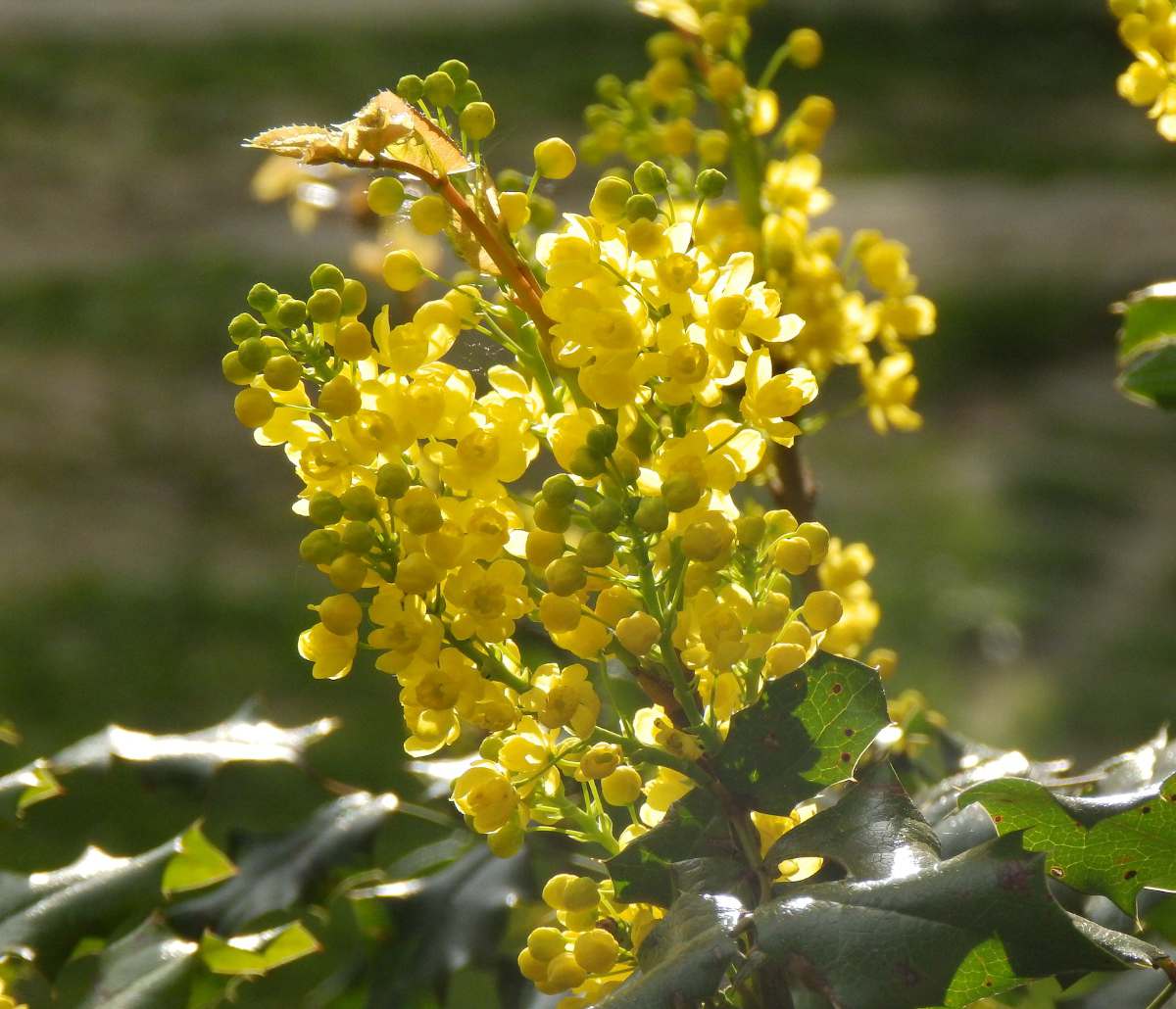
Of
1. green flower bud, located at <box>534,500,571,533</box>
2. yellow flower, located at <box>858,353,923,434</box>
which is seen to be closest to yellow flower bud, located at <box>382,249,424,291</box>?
green flower bud, located at <box>534,500,571,533</box>

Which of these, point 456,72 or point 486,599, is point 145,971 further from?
point 456,72

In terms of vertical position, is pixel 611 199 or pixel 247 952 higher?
pixel 611 199

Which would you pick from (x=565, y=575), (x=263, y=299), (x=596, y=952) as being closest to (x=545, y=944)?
(x=596, y=952)

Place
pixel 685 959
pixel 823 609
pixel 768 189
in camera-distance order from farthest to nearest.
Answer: pixel 768 189 → pixel 823 609 → pixel 685 959

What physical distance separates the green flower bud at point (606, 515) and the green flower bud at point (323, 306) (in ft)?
0.35

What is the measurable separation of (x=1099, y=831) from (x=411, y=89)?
339mm

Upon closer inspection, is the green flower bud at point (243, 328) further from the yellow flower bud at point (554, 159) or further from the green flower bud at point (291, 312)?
the yellow flower bud at point (554, 159)

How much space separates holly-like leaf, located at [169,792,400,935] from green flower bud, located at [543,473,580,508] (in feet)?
0.86

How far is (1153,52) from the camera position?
0.60m

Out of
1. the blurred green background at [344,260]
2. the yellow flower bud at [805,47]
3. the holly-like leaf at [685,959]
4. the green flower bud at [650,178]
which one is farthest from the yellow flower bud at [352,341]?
the blurred green background at [344,260]

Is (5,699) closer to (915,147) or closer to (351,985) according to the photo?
(351,985)

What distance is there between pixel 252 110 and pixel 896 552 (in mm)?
3050

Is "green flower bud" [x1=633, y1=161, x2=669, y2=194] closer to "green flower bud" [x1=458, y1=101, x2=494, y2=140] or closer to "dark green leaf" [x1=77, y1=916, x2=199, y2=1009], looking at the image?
"green flower bud" [x1=458, y1=101, x2=494, y2=140]

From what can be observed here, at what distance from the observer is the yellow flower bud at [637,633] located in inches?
17.4
